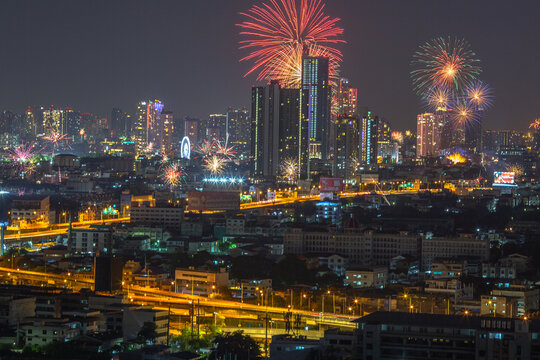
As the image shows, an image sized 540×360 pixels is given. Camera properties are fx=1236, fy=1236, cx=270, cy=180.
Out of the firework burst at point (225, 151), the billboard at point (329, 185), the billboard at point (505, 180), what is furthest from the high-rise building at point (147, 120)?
the billboard at point (329, 185)

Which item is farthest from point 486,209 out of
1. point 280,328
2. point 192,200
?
point 280,328

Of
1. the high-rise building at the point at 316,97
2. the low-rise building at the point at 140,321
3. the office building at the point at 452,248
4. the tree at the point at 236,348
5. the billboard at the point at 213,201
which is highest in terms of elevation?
the high-rise building at the point at 316,97

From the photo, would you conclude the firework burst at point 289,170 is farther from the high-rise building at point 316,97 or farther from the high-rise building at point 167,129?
the high-rise building at point 167,129

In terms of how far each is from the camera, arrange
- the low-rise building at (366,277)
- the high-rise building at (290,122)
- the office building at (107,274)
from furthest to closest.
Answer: the high-rise building at (290,122) → the low-rise building at (366,277) → the office building at (107,274)

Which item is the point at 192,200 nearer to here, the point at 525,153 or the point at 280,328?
the point at 280,328

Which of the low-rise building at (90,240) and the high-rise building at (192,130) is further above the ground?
the high-rise building at (192,130)

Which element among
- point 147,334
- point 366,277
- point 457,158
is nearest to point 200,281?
point 366,277
